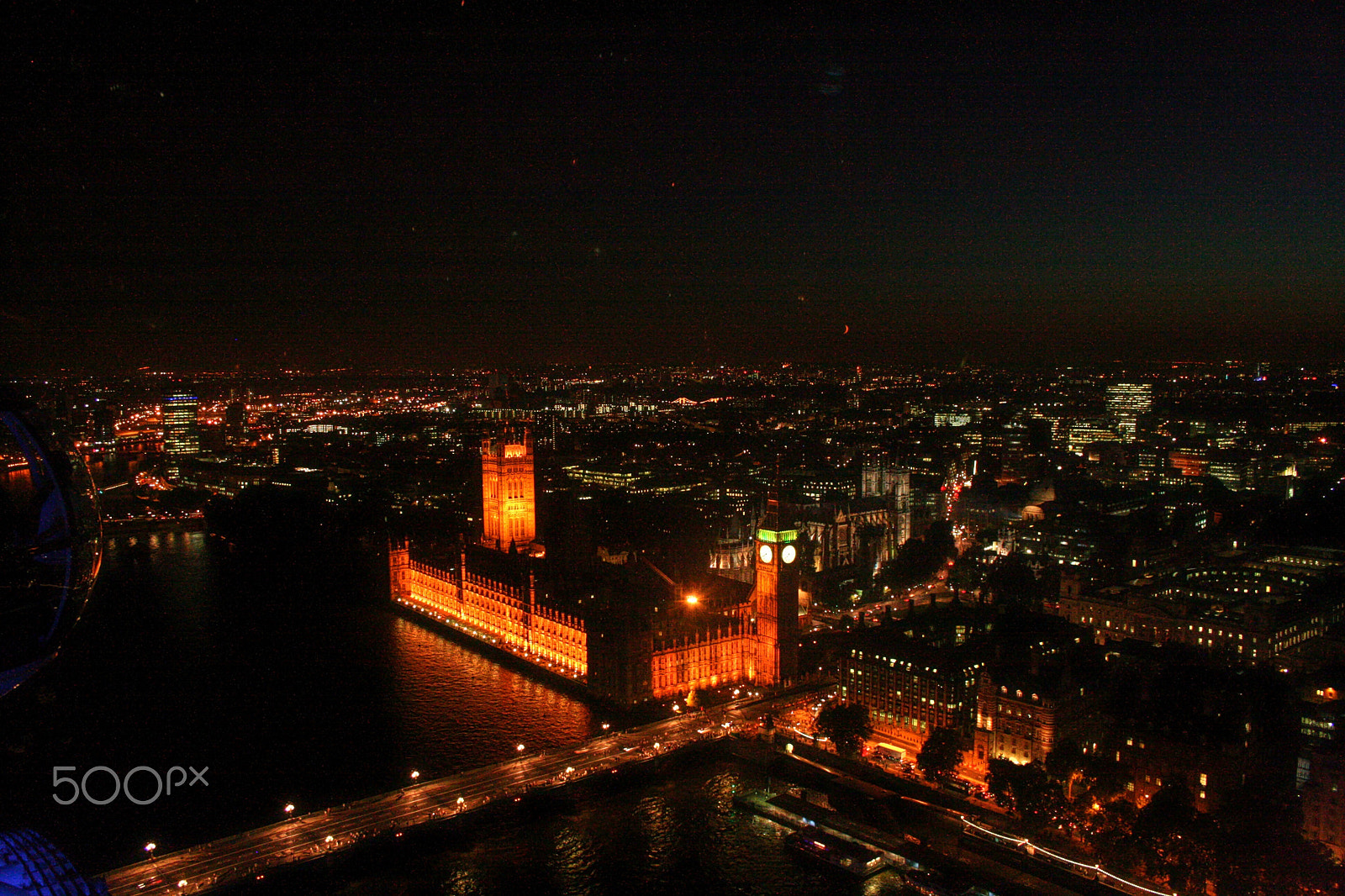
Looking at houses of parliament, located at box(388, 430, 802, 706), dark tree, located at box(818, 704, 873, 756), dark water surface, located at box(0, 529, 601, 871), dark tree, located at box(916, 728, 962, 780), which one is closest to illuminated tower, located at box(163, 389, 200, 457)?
dark water surface, located at box(0, 529, 601, 871)


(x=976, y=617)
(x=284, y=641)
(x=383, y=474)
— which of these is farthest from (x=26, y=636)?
(x=383, y=474)

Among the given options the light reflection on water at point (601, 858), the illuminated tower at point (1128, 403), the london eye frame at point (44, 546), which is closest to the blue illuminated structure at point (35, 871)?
the london eye frame at point (44, 546)

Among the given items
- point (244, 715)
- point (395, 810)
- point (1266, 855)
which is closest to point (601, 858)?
point (395, 810)

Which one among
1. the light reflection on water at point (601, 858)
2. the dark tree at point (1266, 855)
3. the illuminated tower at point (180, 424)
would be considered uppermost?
the illuminated tower at point (180, 424)

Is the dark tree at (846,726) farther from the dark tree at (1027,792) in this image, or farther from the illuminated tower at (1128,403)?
the illuminated tower at (1128,403)

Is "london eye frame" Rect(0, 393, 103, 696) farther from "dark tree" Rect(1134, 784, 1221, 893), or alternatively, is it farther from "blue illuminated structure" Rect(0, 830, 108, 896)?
"dark tree" Rect(1134, 784, 1221, 893)

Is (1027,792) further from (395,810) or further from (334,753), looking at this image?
(334,753)
